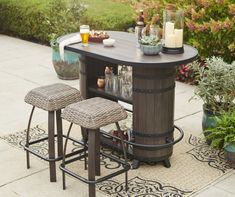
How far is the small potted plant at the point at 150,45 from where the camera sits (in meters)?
4.69

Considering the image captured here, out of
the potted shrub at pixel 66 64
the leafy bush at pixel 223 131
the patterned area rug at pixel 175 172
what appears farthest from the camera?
the potted shrub at pixel 66 64

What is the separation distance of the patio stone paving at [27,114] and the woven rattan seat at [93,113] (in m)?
0.68

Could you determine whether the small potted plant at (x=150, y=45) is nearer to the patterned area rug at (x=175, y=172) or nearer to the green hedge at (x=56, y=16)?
the patterned area rug at (x=175, y=172)

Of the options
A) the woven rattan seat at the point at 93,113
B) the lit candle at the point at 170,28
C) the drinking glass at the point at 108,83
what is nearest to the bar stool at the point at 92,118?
the woven rattan seat at the point at 93,113

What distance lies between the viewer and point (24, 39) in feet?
34.9

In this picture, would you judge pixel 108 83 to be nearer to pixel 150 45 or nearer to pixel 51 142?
pixel 150 45

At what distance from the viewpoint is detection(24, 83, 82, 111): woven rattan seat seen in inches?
183

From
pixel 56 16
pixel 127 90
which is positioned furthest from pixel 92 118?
pixel 56 16

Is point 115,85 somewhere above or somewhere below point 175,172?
above

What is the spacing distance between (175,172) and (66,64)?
3243 millimetres

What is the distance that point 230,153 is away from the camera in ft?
16.1

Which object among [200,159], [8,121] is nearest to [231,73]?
[200,159]

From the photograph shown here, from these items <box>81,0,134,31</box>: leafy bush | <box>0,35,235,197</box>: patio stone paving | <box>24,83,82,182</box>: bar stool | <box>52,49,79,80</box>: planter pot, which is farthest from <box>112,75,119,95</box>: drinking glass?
<box>81,0,134,31</box>: leafy bush

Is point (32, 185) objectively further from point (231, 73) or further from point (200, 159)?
point (231, 73)
